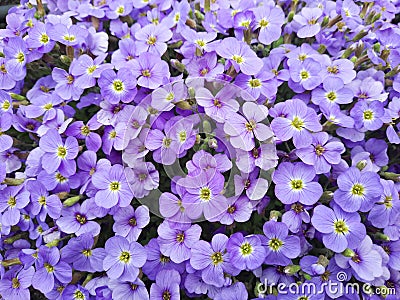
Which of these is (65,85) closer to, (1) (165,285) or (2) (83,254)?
(2) (83,254)

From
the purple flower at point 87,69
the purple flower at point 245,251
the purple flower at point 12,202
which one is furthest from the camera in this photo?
the purple flower at point 87,69

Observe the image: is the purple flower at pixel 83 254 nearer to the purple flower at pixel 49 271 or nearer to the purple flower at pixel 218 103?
the purple flower at pixel 49 271

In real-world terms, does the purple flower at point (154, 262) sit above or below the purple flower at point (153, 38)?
below

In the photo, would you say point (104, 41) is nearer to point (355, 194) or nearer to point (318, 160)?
point (318, 160)

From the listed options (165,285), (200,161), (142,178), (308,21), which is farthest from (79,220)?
(308,21)

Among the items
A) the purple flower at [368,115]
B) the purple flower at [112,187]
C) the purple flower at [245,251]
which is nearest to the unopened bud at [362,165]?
the purple flower at [368,115]

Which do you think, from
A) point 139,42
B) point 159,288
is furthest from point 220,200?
point 139,42

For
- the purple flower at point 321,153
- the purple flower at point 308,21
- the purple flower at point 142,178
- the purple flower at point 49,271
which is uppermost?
the purple flower at point 308,21
